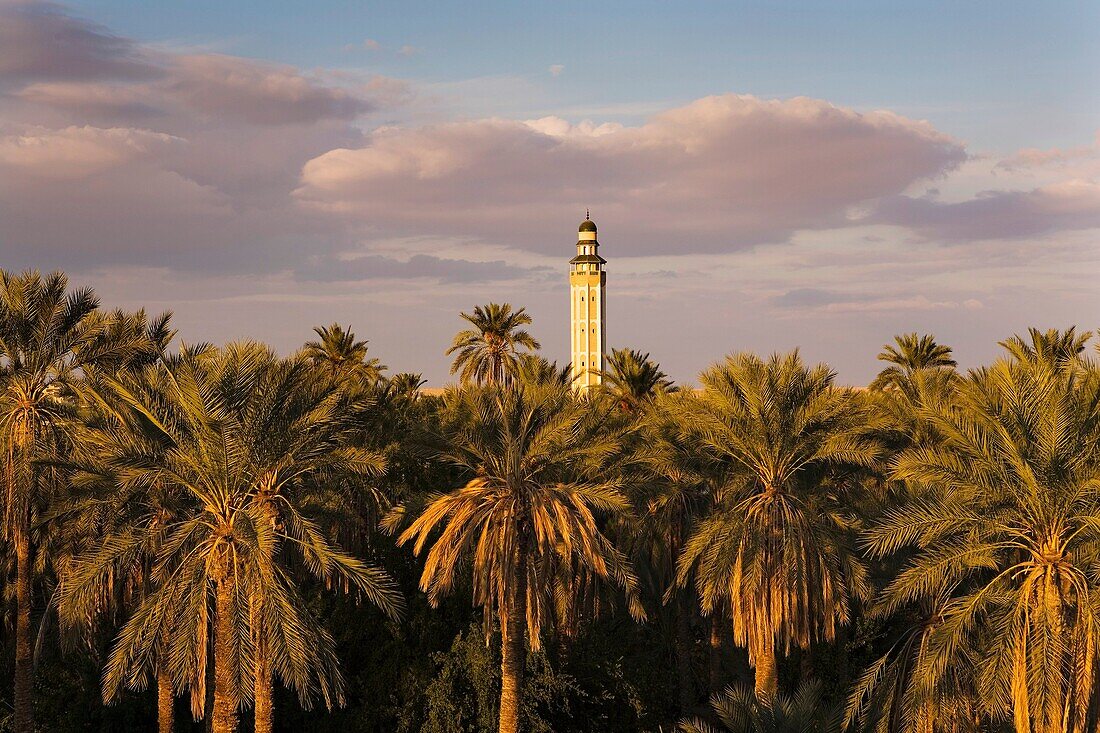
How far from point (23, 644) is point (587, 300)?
283 ft

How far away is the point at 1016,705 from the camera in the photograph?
20.1 m

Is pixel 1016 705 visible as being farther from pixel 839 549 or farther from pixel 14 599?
pixel 14 599

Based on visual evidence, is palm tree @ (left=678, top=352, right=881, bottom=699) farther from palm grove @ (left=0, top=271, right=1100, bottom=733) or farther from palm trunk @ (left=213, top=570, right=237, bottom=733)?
palm trunk @ (left=213, top=570, right=237, bottom=733)

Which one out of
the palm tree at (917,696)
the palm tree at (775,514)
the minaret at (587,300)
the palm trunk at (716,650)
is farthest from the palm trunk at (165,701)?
the minaret at (587,300)

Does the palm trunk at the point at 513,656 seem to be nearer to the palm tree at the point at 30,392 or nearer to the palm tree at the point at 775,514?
the palm tree at the point at 775,514

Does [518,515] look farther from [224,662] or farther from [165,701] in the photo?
[165,701]

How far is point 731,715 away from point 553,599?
26.4 ft

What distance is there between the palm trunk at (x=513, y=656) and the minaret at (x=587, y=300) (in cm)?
8477

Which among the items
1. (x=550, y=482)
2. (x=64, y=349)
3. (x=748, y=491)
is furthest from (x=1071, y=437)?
(x=64, y=349)

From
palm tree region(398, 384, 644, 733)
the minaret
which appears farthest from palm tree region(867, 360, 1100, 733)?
the minaret

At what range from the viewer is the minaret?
4387 inches

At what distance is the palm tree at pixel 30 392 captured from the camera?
1112 inches

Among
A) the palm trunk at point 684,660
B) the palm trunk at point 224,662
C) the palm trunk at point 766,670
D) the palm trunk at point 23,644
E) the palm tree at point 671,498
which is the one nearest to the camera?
the palm trunk at point 224,662

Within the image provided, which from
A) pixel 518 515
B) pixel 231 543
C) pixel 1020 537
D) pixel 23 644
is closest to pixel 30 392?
pixel 23 644
